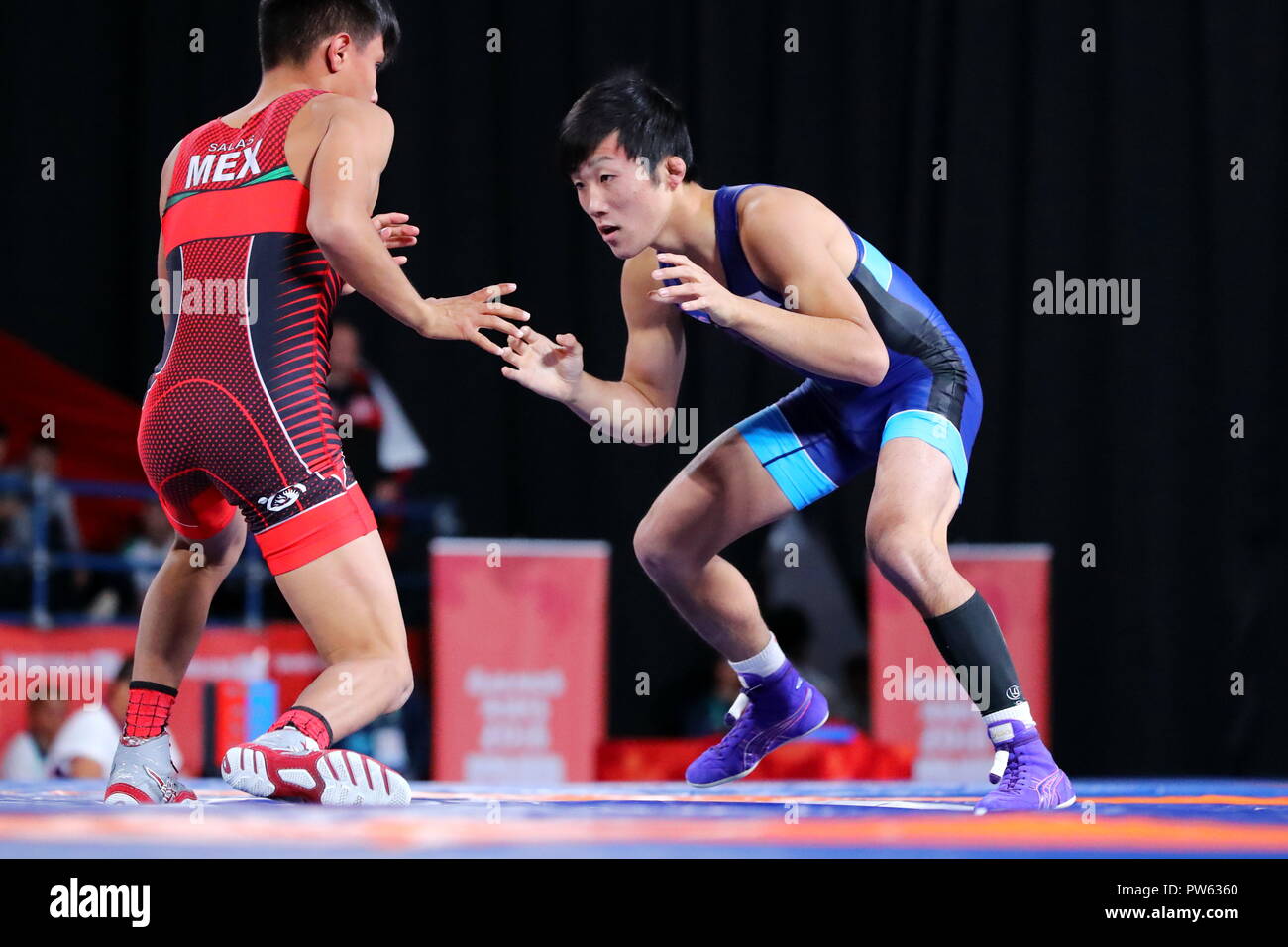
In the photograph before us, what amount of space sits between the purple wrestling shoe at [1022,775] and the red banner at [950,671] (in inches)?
118

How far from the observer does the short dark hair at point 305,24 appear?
275 cm

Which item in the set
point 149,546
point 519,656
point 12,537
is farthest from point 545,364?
point 12,537

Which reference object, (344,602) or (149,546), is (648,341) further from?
(149,546)

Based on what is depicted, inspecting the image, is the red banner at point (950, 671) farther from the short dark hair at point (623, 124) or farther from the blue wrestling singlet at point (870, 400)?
the short dark hair at point (623, 124)

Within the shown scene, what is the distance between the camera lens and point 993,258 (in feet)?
23.6

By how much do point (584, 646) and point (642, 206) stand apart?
2908 millimetres

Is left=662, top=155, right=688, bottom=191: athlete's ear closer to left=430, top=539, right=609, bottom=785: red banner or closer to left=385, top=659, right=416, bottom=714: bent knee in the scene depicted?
left=385, top=659, right=416, bottom=714: bent knee

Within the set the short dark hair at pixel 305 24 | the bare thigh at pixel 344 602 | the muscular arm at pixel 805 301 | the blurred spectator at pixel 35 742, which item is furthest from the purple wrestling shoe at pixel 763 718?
the blurred spectator at pixel 35 742

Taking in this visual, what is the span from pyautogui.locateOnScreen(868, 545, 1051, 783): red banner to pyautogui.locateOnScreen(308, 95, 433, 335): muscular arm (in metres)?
3.63

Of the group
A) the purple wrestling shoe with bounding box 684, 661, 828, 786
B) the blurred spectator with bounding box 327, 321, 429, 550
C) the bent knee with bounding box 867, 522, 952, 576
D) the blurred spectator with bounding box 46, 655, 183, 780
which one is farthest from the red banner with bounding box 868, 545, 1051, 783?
the bent knee with bounding box 867, 522, 952, 576

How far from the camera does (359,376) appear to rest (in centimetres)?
682

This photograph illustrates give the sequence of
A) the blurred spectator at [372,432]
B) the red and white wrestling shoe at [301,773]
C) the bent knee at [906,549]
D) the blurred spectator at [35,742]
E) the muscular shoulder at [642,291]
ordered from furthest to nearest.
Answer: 1. the blurred spectator at [372,432]
2. the blurred spectator at [35,742]
3. the muscular shoulder at [642,291]
4. the bent knee at [906,549]
5. the red and white wrestling shoe at [301,773]
